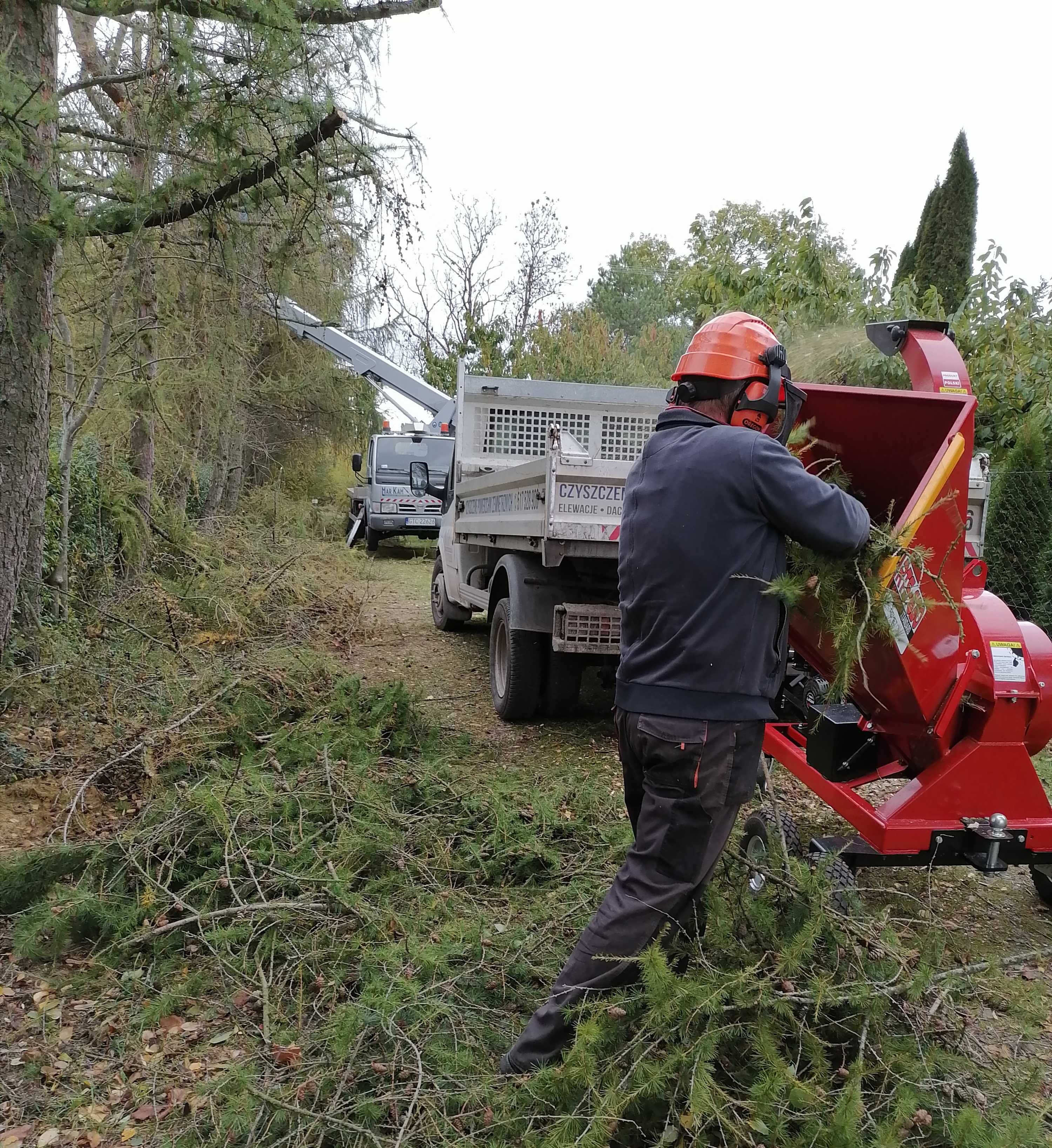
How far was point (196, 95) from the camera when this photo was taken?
14.0 ft

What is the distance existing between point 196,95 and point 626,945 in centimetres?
415

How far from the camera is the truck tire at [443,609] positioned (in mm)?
9445

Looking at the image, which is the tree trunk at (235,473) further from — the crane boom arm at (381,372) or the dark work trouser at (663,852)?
the dark work trouser at (663,852)

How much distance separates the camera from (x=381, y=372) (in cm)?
1414

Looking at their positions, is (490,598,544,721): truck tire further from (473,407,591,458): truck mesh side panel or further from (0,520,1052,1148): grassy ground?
(473,407,591,458): truck mesh side panel

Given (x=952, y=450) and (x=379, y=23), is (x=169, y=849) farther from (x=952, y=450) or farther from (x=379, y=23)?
(x=379, y=23)

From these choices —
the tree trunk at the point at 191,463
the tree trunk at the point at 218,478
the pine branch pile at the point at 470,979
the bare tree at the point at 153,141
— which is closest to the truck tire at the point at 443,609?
the tree trunk at the point at 191,463

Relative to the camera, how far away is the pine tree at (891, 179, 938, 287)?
67.3 ft

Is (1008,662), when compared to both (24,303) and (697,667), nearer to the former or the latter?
(697,667)

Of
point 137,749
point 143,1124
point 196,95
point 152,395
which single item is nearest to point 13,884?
point 137,749

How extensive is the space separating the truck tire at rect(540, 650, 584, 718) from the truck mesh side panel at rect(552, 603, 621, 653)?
57 centimetres

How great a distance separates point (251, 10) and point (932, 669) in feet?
12.3

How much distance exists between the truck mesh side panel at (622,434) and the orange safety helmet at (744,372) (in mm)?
5120

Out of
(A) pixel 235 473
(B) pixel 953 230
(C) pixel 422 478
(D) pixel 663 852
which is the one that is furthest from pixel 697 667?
(B) pixel 953 230
